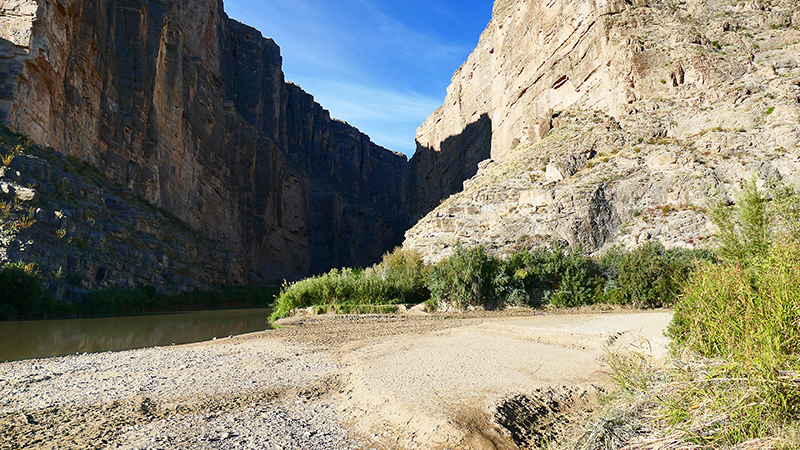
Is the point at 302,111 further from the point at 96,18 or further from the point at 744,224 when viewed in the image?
the point at 744,224

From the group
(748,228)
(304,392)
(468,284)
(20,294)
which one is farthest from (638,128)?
(20,294)

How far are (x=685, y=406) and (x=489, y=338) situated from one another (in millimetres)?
5885

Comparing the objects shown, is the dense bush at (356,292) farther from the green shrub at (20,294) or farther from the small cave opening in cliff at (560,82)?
the small cave opening in cliff at (560,82)

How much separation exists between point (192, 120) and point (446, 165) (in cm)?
3205

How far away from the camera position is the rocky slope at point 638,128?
20828 millimetres

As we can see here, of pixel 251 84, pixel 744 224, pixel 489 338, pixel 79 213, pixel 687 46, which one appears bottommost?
pixel 489 338

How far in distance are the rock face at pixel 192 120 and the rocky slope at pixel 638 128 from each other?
23.1 metres

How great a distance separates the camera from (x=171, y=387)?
5293mm

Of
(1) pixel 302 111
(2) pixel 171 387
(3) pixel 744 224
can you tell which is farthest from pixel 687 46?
(1) pixel 302 111

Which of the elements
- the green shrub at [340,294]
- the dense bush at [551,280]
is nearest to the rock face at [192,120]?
the green shrub at [340,294]

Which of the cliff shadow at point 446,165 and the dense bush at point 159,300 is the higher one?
the cliff shadow at point 446,165

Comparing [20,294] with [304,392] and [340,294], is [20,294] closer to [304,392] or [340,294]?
[340,294]

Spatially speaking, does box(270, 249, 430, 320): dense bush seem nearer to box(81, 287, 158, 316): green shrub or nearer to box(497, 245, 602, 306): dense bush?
box(497, 245, 602, 306): dense bush

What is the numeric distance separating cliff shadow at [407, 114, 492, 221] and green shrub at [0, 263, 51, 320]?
1551 inches
